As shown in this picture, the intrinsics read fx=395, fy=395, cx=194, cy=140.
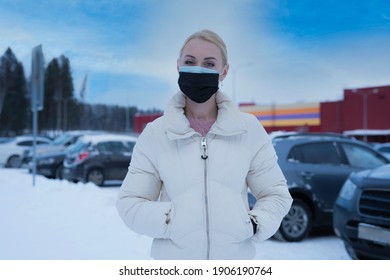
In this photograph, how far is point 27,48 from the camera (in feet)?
7.30

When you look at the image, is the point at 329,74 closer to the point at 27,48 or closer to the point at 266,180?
the point at 266,180

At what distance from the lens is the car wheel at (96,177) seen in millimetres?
7215

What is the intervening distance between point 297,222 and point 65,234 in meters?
2.64

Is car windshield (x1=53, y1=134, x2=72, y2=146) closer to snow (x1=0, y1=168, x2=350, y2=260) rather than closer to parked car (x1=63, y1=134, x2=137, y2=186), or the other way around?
parked car (x1=63, y1=134, x2=137, y2=186)

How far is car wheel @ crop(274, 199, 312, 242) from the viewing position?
431 centimetres

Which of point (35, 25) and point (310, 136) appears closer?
point (35, 25)

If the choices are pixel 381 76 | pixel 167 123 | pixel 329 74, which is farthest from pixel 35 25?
pixel 381 76

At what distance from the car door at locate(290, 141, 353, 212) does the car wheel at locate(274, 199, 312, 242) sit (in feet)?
0.56

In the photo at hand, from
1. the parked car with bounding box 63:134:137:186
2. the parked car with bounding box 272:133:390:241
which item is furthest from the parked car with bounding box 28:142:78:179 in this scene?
the parked car with bounding box 272:133:390:241

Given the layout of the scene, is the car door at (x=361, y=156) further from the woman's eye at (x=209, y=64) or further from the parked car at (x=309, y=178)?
the woman's eye at (x=209, y=64)

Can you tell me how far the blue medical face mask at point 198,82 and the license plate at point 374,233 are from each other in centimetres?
200

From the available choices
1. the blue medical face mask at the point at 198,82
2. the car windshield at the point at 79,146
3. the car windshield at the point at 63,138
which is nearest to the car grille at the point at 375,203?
the blue medical face mask at the point at 198,82

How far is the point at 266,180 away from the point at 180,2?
1254 millimetres

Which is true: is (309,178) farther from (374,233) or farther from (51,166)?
(51,166)
